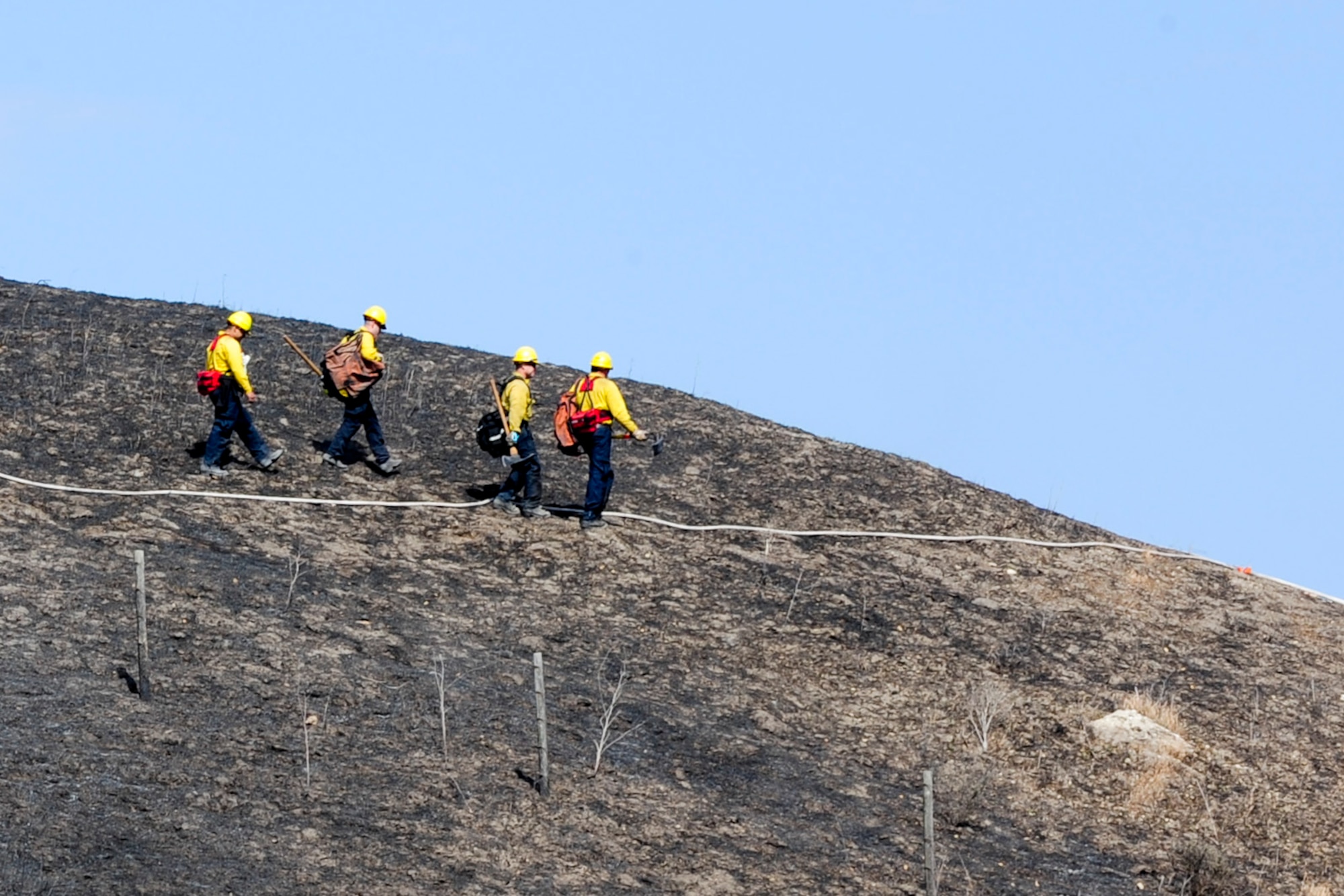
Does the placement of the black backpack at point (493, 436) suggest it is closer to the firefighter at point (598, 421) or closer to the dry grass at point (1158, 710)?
the firefighter at point (598, 421)

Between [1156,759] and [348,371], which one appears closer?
[1156,759]

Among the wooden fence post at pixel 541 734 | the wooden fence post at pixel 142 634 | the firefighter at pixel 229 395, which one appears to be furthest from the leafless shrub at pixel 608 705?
the firefighter at pixel 229 395

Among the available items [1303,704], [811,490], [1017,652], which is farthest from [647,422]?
[1303,704]

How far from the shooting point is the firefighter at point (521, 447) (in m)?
17.4

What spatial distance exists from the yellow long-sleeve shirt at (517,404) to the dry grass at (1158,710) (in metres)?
6.33

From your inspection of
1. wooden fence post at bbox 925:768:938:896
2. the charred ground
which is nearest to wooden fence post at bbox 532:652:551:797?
the charred ground

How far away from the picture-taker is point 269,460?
1781cm

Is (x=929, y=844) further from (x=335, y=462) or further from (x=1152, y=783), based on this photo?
(x=335, y=462)

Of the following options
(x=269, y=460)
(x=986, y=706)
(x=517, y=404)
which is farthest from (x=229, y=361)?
(x=986, y=706)

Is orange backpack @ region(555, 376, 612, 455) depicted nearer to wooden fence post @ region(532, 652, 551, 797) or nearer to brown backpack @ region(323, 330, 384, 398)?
brown backpack @ region(323, 330, 384, 398)

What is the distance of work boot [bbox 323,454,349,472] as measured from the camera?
60.2 feet

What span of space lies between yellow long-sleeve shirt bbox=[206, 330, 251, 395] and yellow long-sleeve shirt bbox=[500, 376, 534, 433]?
8.33 ft

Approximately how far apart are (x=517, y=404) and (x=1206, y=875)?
7923 millimetres

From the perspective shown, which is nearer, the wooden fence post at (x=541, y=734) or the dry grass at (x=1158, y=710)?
the wooden fence post at (x=541, y=734)
